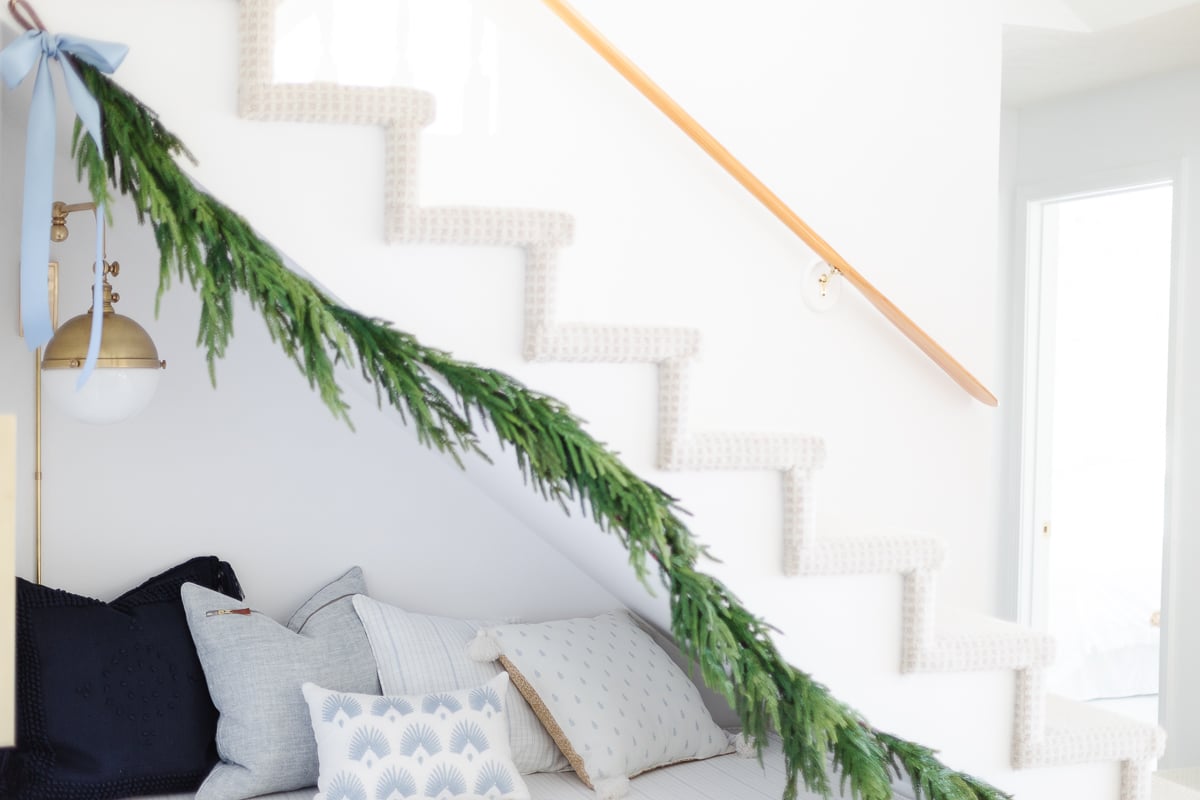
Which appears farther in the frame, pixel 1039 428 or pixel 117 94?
pixel 1039 428

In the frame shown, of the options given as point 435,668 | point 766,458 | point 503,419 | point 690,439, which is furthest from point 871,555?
point 435,668

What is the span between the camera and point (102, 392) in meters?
2.14

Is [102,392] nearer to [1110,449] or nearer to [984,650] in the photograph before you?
[984,650]

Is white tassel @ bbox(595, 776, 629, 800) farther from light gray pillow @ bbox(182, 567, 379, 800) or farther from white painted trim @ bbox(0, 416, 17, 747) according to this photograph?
white painted trim @ bbox(0, 416, 17, 747)

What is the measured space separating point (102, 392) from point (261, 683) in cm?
67

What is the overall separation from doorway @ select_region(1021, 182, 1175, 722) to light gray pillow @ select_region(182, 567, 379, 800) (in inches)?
125

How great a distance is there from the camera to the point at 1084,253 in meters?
4.85

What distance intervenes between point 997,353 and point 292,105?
9.86 feet

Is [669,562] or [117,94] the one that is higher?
[117,94]

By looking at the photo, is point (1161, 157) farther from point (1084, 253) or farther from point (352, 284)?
point (352, 284)

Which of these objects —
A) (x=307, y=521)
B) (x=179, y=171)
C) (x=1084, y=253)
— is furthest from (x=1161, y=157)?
(x=179, y=171)

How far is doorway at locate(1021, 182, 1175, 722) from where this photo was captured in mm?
4730

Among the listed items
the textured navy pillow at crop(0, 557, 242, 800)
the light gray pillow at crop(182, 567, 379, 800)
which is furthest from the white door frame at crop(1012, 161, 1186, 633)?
the textured navy pillow at crop(0, 557, 242, 800)

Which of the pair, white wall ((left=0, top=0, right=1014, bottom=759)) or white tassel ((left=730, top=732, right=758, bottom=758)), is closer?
white wall ((left=0, top=0, right=1014, bottom=759))
